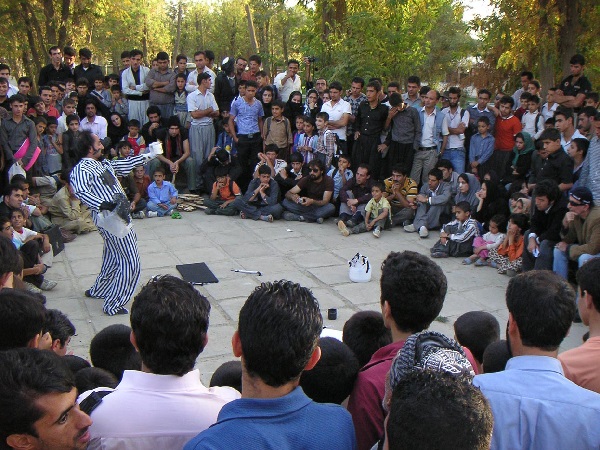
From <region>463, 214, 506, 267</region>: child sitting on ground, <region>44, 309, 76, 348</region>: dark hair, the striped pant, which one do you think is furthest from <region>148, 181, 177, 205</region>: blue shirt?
<region>44, 309, 76, 348</region>: dark hair

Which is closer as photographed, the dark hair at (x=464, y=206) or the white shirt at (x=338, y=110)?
the dark hair at (x=464, y=206)

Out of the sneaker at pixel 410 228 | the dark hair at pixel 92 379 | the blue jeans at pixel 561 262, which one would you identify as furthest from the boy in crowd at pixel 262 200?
the dark hair at pixel 92 379

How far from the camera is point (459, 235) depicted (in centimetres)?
739

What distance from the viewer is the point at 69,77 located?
10.4 metres

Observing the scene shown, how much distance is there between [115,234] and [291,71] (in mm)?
5836

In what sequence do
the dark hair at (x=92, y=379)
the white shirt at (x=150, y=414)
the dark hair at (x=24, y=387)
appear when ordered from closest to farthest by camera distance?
the dark hair at (x=24, y=387) → the white shirt at (x=150, y=414) → the dark hair at (x=92, y=379)

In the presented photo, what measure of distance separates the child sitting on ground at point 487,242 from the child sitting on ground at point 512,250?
0.30 feet

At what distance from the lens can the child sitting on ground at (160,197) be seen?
359 inches

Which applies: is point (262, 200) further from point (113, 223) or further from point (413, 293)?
point (413, 293)

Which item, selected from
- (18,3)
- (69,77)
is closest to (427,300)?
(69,77)

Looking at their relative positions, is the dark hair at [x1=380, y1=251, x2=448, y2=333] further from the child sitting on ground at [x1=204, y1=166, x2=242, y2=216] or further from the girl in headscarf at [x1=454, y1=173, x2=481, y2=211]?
the child sitting on ground at [x1=204, y1=166, x2=242, y2=216]

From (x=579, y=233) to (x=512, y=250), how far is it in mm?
1017

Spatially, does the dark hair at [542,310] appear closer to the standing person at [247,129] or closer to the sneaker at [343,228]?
the sneaker at [343,228]

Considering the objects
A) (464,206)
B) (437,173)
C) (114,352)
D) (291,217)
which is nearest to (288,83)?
(291,217)
